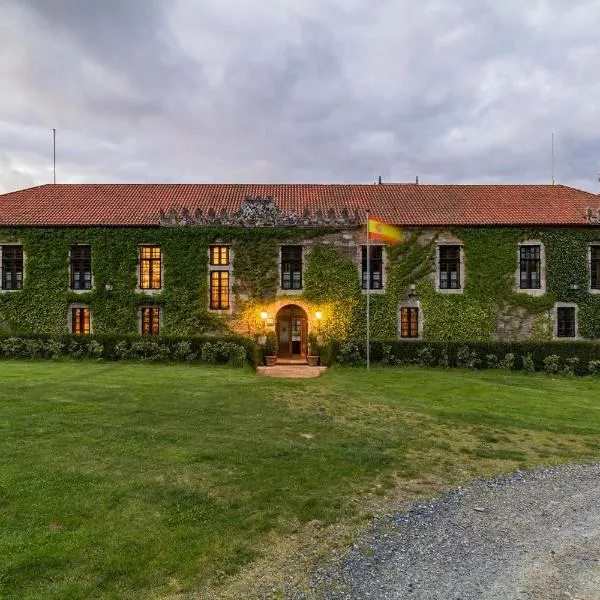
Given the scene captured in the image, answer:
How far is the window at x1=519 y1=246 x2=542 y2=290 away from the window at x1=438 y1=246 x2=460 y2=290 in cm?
325

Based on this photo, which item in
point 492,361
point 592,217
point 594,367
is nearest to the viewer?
point 594,367

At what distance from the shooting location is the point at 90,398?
12789 millimetres

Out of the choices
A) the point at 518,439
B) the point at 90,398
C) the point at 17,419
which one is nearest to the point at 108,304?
the point at 90,398

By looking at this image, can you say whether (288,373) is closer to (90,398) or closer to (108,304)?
(90,398)

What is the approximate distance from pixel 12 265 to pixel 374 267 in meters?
19.4

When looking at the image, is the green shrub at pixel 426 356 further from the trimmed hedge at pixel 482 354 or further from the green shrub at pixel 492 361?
the green shrub at pixel 492 361

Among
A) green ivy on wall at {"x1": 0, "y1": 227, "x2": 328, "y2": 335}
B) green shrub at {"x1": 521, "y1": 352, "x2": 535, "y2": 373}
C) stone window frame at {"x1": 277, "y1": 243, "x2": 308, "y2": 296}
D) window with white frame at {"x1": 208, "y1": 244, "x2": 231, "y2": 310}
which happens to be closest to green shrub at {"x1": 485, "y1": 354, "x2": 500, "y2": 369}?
green shrub at {"x1": 521, "y1": 352, "x2": 535, "y2": 373}

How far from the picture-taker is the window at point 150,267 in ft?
83.4

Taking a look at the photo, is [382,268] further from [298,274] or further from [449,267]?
[298,274]

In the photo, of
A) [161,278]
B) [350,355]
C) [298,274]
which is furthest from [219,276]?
[350,355]

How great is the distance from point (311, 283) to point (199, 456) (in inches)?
675

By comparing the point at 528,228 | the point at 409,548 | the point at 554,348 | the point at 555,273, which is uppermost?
the point at 528,228

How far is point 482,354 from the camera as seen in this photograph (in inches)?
850

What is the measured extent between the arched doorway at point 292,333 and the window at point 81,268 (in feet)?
34.2
